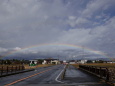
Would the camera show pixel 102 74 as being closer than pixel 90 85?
No

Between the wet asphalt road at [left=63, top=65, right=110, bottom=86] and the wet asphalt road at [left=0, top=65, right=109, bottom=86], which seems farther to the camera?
the wet asphalt road at [left=0, top=65, right=109, bottom=86]

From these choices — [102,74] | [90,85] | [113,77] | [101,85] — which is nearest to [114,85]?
[101,85]

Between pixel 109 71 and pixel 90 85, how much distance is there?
3129 mm

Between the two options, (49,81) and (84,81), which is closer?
(84,81)

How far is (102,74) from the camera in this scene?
723 inches

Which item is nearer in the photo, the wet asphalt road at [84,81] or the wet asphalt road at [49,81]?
the wet asphalt road at [84,81]

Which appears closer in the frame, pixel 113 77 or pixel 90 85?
pixel 90 85

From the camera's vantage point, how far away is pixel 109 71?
14617 mm

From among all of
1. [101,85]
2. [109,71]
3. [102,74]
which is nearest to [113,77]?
[109,71]

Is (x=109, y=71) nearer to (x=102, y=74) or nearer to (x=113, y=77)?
(x=113, y=77)

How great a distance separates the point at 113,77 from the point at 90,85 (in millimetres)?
3156

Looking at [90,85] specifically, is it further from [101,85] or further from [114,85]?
[114,85]

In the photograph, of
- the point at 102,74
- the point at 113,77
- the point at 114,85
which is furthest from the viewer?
the point at 102,74

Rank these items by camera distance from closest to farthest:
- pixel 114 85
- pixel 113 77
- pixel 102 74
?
pixel 114 85
pixel 113 77
pixel 102 74
